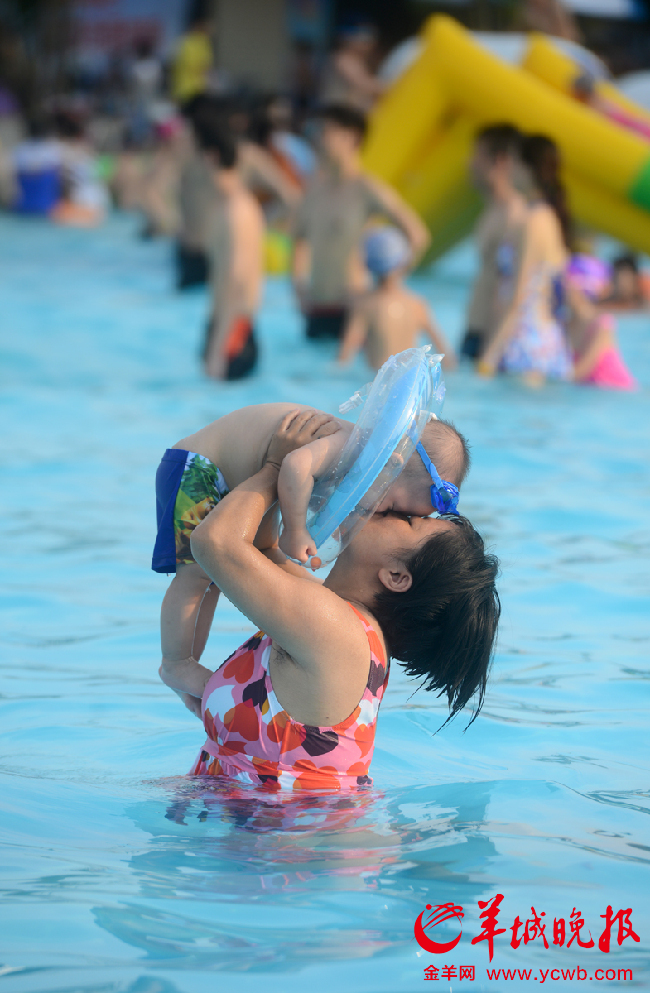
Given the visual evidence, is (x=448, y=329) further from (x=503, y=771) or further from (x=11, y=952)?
(x=11, y=952)

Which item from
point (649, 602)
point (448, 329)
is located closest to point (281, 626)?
point (649, 602)

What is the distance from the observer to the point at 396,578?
2.50 metres

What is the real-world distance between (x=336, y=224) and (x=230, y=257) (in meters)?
1.68

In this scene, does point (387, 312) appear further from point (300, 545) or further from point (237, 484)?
point (300, 545)

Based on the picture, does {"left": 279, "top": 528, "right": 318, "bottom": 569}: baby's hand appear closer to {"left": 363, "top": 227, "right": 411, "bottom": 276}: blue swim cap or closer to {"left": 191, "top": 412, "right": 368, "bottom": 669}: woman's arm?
{"left": 191, "top": 412, "right": 368, "bottom": 669}: woman's arm

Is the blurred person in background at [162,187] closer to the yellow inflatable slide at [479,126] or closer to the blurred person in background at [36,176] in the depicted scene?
the blurred person in background at [36,176]

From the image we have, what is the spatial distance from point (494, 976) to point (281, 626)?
0.72m

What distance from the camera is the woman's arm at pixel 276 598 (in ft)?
7.55

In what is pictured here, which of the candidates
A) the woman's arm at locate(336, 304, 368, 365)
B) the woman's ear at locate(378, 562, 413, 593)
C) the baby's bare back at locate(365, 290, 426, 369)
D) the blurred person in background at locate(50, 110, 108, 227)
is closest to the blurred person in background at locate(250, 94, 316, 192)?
the blurred person in background at locate(50, 110, 108, 227)

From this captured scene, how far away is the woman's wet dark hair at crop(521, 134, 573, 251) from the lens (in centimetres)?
817

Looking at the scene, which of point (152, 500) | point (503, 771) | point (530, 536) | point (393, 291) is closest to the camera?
point (503, 771)

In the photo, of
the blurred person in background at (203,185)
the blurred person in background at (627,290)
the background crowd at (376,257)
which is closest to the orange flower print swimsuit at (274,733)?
the background crowd at (376,257)

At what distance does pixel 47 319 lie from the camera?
1052cm

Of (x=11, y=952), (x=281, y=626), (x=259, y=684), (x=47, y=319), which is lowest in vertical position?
(x=47, y=319)
